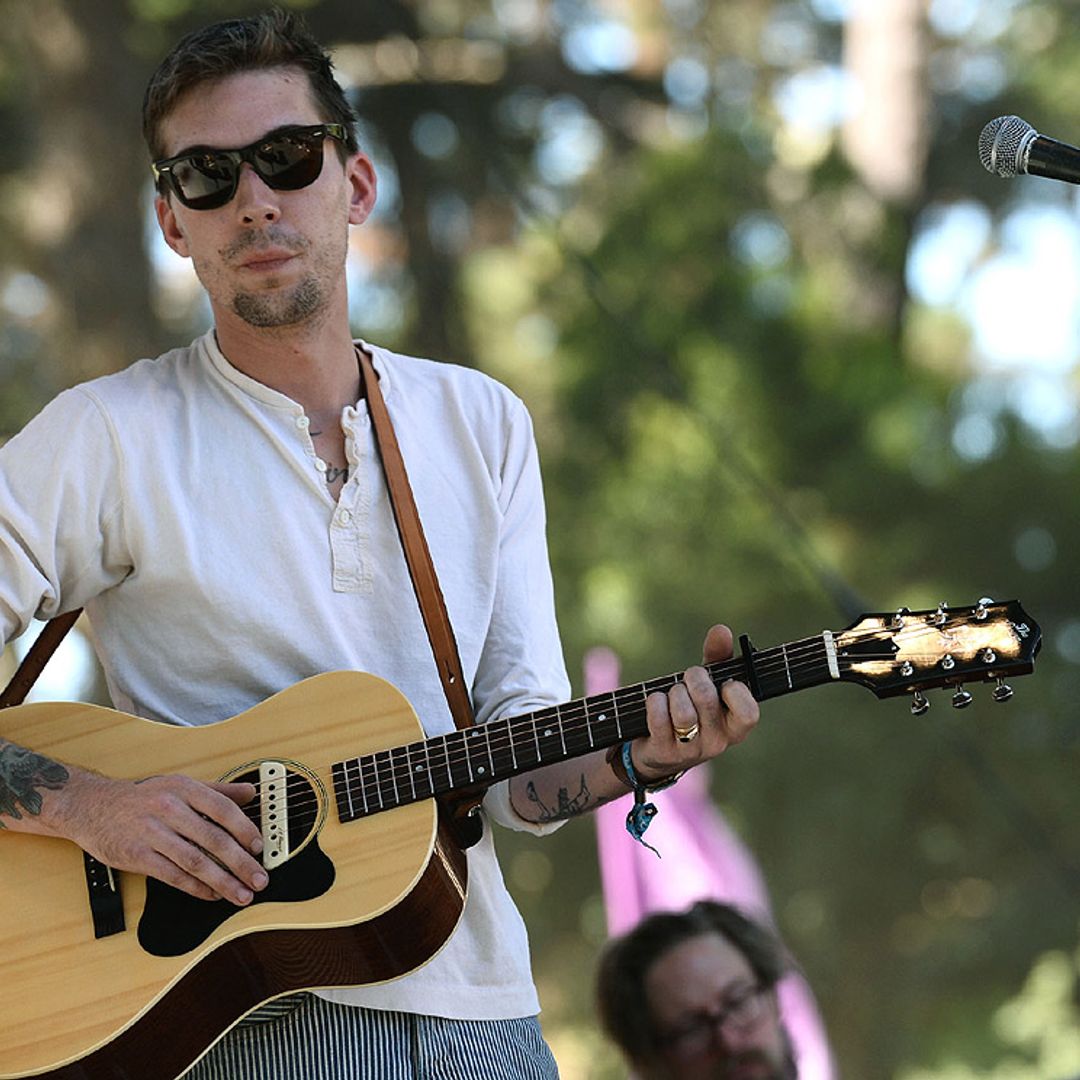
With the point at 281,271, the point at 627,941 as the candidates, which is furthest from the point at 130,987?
the point at 627,941

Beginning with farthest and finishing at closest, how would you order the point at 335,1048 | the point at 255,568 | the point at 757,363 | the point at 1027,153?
the point at 757,363 → the point at 255,568 → the point at 335,1048 → the point at 1027,153

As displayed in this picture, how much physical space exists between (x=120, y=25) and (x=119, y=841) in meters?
4.92

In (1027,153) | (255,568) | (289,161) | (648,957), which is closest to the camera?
(1027,153)

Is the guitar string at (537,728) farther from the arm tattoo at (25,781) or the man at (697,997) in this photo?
the man at (697,997)

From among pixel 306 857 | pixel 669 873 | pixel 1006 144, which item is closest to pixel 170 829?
pixel 306 857

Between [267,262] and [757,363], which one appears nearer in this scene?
[267,262]

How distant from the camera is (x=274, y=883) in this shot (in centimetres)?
195

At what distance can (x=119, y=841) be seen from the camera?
1.98m

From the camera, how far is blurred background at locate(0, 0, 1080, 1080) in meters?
6.35

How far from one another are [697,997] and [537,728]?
133 centimetres

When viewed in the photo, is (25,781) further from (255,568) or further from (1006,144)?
(1006,144)

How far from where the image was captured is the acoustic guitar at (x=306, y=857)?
1913mm

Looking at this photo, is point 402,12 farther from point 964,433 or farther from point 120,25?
point 964,433

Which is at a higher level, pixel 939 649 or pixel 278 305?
pixel 278 305
